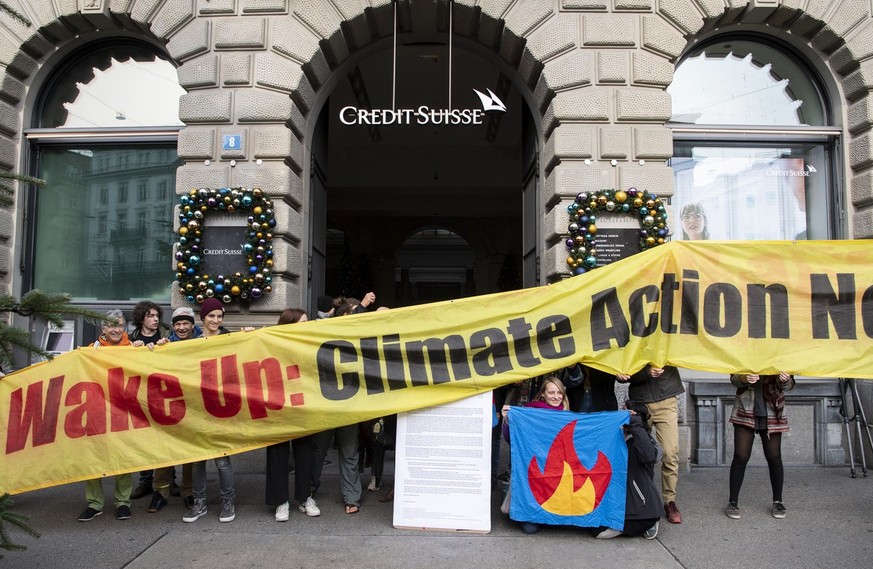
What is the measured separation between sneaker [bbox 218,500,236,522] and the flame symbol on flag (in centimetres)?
264

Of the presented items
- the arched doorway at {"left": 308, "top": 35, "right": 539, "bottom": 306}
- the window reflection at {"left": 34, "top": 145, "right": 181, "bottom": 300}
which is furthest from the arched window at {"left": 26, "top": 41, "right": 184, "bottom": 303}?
the arched doorway at {"left": 308, "top": 35, "right": 539, "bottom": 306}

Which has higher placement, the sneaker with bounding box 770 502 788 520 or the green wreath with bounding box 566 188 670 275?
the green wreath with bounding box 566 188 670 275

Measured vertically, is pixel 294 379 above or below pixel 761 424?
above

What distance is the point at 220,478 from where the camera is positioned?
207 inches

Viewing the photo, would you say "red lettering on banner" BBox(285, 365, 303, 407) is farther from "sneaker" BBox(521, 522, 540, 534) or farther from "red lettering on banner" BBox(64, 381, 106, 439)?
"sneaker" BBox(521, 522, 540, 534)

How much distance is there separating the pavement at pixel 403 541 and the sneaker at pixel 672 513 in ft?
0.21

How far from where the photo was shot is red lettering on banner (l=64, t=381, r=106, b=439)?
509 cm

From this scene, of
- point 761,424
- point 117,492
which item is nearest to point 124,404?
point 117,492

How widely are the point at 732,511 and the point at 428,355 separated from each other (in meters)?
3.13

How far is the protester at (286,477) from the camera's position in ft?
17.2

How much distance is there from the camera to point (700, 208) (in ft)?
26.2

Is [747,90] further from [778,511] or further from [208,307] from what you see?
[208,307]

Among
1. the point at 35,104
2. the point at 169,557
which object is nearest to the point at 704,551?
the point at 169,557

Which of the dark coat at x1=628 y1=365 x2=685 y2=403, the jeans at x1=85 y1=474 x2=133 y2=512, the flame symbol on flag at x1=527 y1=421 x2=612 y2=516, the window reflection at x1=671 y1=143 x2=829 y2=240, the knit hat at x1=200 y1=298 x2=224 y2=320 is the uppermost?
the window reflection at x1=671 y1=143 x2=829 y2=240
